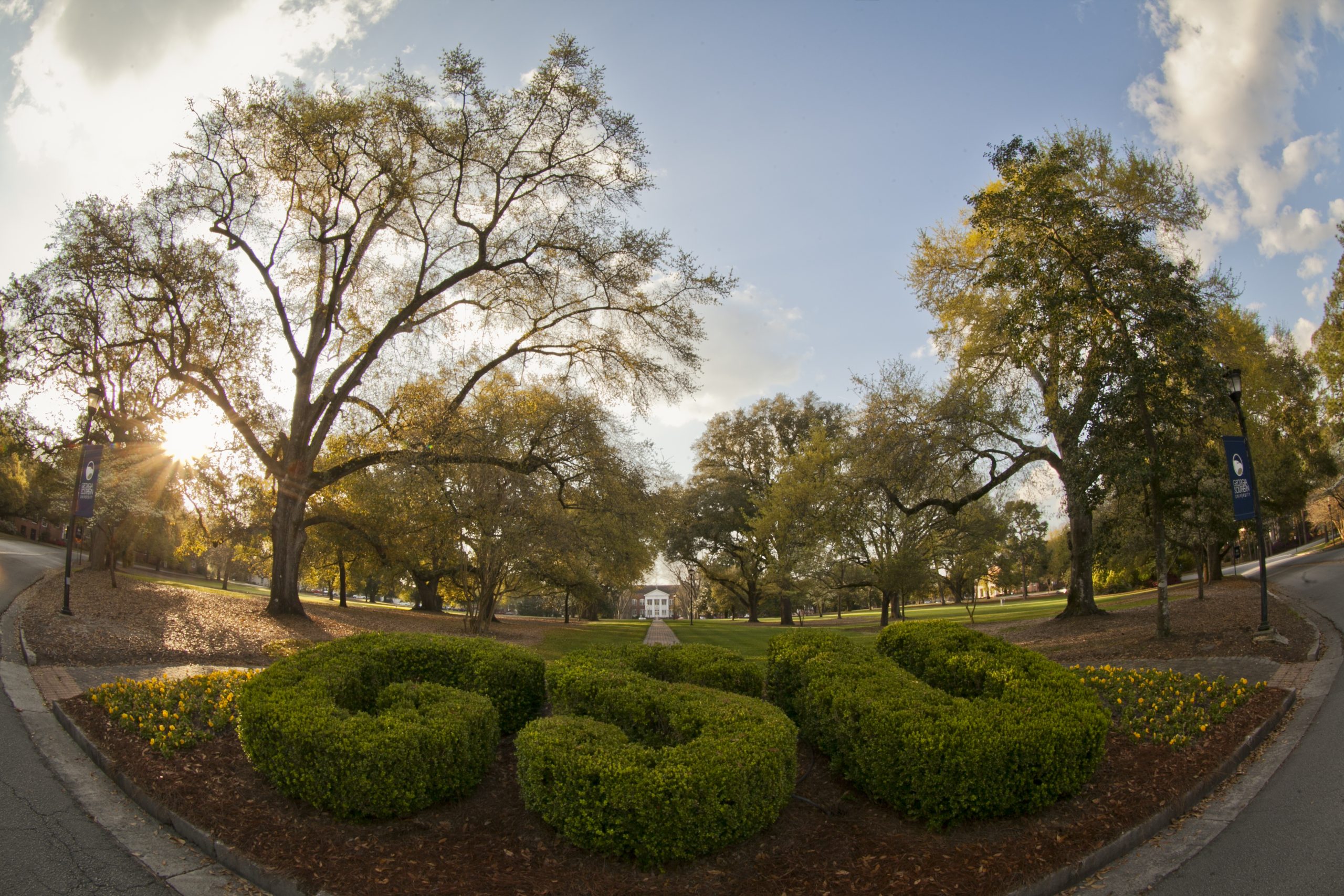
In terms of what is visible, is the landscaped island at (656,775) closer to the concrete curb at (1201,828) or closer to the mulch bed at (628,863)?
the mulch bed at (628,863)

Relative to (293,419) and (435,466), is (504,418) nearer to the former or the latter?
(435,466)

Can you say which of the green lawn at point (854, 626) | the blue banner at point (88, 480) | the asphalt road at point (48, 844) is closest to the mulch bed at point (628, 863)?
the asphalt road at point (48, 844)

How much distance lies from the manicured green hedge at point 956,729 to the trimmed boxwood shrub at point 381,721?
3177mm

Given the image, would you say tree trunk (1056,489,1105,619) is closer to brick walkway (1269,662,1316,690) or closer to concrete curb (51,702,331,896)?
brick walkway (1269,662,1316,690)

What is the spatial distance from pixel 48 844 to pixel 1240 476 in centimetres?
1648

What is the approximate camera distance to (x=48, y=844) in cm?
499

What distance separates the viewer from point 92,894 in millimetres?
4430

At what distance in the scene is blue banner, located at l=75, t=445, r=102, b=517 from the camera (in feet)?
45.2

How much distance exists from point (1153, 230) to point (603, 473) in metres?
15.4

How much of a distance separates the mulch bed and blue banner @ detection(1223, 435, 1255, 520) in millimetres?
7778

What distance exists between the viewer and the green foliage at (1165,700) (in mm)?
7234

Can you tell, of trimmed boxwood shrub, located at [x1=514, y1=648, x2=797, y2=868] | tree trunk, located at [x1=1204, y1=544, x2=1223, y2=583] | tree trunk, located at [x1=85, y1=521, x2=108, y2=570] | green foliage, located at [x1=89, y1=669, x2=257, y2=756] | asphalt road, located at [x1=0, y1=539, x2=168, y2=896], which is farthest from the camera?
tree trunk, located at [x1=1204, y1=544, x2=1223, y2=583]

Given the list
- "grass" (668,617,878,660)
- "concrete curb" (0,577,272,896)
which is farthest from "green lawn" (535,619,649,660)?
"concrete curb" (0,577,272,896)

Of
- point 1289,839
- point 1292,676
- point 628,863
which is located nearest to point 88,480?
point 628,863
